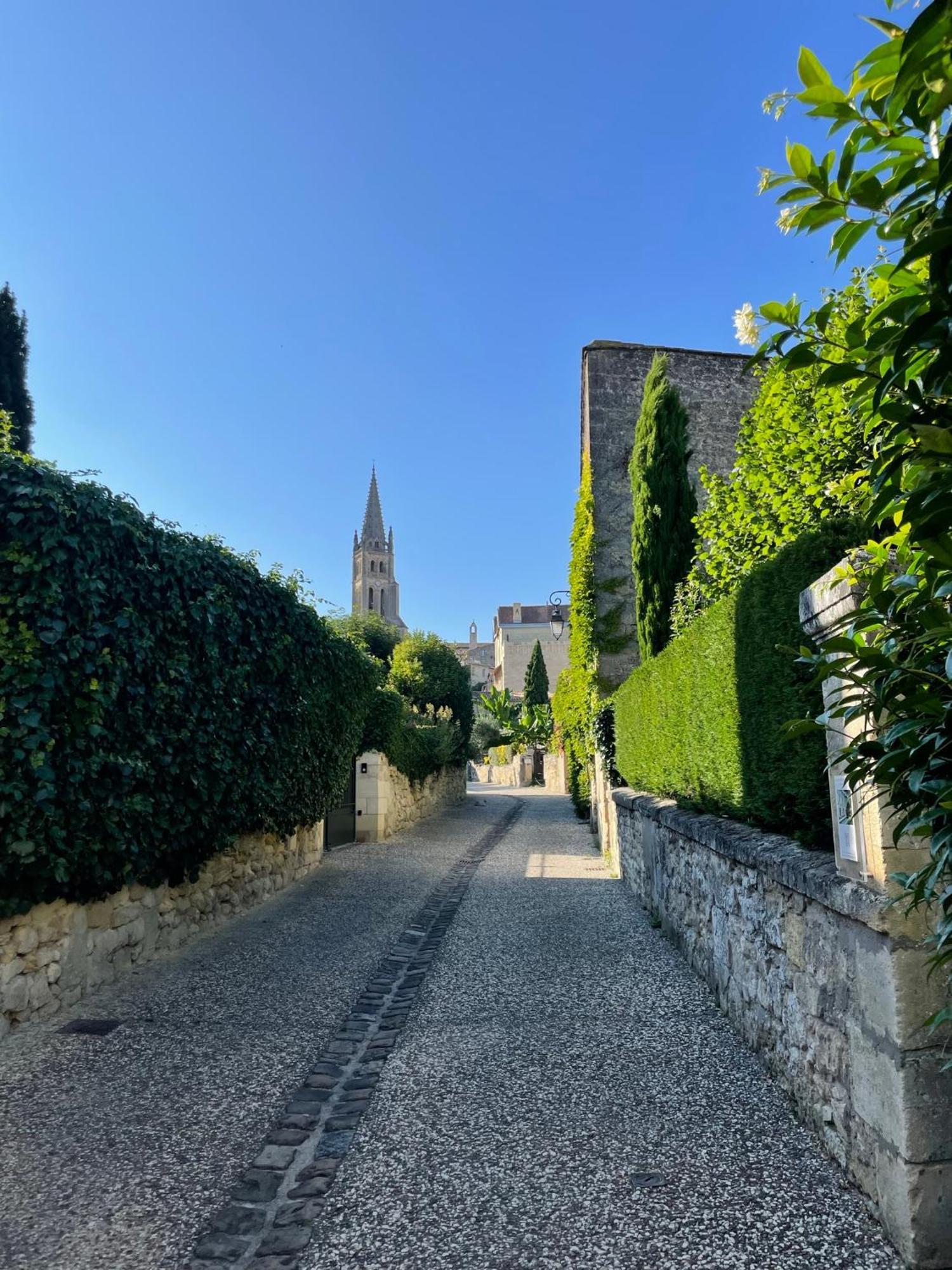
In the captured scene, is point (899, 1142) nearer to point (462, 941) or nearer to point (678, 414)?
point (462, 941)

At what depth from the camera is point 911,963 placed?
7.79ft

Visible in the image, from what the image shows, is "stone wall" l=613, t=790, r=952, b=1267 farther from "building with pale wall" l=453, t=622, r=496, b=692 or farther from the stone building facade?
"building with pale wall" l=453, t=622, r=496, b=692

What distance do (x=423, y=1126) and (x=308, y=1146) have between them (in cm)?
48

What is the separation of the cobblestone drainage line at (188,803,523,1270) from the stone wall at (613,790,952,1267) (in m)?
1.89

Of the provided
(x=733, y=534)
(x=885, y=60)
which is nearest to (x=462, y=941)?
(x=733, y=534)

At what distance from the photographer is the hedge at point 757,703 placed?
11.2 feet

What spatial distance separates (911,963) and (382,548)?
8726cm

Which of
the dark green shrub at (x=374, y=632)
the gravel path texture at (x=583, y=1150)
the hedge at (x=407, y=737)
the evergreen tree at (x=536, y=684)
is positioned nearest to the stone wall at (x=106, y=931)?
the gravel path texture at (x=583, y=1150)

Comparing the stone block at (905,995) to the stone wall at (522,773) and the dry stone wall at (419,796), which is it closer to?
the dry stone wall at (419,796)

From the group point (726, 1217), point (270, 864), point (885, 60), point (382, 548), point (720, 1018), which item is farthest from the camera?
point (382, 548)

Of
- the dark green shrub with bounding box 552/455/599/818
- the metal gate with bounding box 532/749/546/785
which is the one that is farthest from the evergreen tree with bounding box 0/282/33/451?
the metal gate with bounding box 532/749/546/785

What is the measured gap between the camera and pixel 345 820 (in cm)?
1309

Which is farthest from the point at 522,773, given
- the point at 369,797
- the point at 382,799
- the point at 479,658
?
the point at 479,658

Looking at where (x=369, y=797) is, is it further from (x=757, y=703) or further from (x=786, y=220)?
A: (x=786, y=220)
